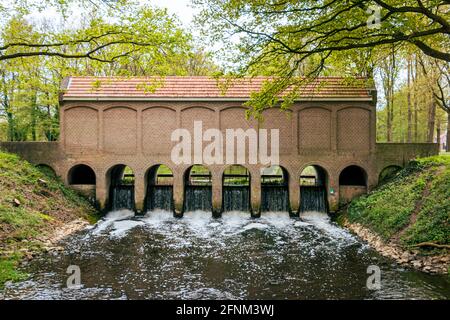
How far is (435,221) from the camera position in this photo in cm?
1059

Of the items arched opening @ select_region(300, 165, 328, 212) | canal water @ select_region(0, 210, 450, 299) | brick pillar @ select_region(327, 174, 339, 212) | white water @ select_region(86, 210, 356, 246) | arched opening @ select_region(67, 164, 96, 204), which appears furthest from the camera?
arched opening @ select_region(300, 165, 328, 212)

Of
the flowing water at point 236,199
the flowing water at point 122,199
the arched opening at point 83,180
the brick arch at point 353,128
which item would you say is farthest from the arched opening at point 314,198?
the arched opening at point 83,180

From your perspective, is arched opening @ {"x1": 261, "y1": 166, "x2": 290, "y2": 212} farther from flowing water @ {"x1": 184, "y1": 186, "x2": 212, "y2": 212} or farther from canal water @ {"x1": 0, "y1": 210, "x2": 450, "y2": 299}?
flowing water @ {"x1": 184, "y1": 186, "x2": 212, "y2": 212}

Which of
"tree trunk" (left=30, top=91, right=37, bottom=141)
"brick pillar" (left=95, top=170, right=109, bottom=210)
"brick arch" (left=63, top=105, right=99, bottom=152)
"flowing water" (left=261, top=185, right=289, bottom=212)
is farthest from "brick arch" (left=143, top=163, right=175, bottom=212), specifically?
"tree trunk" (left=30, top=91, right=37, bottom=141)

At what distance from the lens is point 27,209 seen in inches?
530

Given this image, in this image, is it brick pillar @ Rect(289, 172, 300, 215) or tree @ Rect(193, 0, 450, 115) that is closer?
tree @ Rect(193, 0, 450, 115)

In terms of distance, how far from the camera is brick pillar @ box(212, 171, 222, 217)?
17.7 meters

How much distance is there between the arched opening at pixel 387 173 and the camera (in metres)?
17.3

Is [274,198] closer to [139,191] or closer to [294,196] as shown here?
[294,196]

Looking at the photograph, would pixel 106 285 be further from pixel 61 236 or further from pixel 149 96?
pixel 149 96

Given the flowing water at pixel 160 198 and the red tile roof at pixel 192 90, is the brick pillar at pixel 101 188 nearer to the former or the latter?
the flowing water at pixel 160 198

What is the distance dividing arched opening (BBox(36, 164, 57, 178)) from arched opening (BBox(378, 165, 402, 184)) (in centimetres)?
1744

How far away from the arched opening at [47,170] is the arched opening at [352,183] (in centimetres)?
1549
